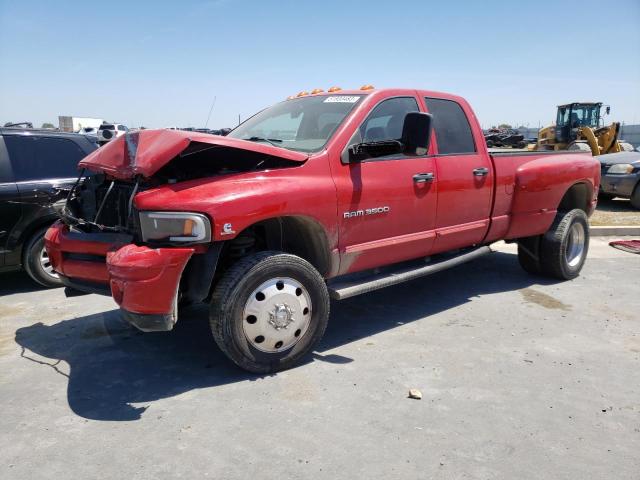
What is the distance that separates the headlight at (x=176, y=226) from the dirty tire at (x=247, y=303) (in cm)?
37

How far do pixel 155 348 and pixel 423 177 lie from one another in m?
2.59

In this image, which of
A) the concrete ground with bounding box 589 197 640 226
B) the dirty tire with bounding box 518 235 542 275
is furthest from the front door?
the concrete ground with bounding box 589 197 640 226

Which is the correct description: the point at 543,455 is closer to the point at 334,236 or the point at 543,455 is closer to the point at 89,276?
the point at 334,236

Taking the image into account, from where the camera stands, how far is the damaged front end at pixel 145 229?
9.86ft

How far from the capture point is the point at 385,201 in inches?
158

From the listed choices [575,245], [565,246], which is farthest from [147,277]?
[575,245]

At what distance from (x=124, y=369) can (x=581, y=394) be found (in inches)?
122

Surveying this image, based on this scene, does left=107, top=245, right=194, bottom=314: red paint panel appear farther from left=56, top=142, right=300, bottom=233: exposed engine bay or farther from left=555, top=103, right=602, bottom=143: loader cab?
left=555, top=103, right=602, bottom=143: loader cab

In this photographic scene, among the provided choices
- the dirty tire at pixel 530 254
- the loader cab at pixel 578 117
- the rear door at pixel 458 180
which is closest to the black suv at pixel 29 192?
the rear door at pixel 458 180

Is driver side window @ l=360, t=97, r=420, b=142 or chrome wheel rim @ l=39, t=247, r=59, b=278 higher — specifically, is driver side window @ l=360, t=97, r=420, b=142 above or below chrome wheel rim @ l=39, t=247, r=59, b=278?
above

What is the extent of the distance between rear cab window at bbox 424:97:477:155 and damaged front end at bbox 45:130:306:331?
170cm

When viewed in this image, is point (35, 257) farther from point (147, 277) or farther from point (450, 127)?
point (450, 127)

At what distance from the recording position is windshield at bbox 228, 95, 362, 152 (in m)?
4.04

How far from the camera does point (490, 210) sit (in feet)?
16.7
